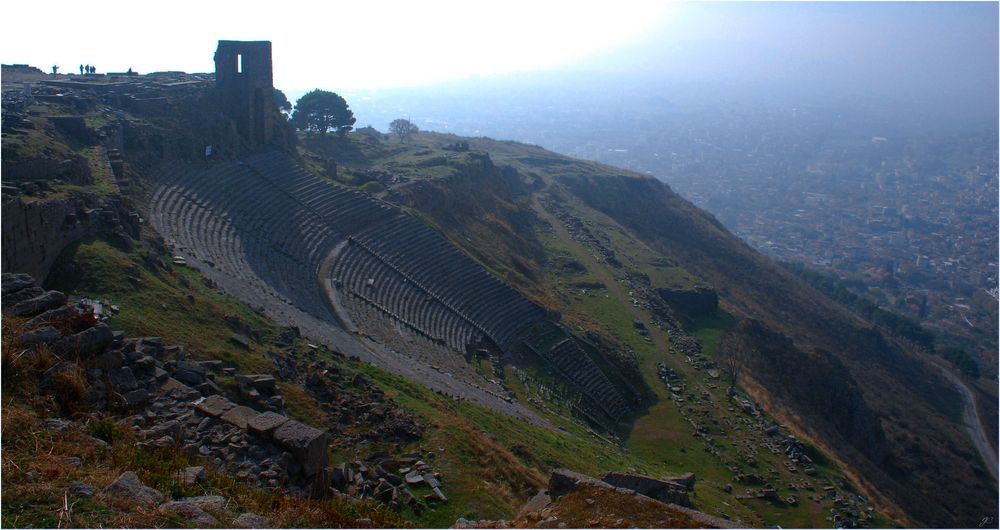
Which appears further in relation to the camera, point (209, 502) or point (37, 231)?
point (37, 231)

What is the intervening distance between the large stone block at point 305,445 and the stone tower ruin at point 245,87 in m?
27.6

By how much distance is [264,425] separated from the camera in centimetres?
1020

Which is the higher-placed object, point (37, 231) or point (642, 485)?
point (37, 231)

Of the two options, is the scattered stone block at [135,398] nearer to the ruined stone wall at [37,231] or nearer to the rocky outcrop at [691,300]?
the ruined stone wall at [37,231]

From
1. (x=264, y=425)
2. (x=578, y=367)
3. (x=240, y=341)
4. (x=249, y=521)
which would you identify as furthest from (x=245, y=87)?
(x=249, y=521)

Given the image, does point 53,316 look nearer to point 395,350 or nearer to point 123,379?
point 123,379

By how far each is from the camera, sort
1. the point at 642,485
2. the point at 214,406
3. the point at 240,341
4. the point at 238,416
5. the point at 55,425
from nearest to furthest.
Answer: the point at 55,425
the point at 238,416
the point at 214,406
the point at 642,485
the point at 240,341

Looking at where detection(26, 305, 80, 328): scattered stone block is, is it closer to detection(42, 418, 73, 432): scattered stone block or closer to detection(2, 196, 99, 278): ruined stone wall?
detection(42, 418, 73, 432): scattered stone block

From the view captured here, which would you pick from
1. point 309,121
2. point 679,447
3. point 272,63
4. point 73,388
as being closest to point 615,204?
point 309,121

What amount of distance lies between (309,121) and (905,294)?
80.4 metres

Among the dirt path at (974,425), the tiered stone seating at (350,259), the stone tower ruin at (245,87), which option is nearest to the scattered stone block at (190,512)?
the tiered stone seating at (350,259)

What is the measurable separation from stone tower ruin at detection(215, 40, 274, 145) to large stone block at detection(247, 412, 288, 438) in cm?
2725

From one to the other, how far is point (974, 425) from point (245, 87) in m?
49.4

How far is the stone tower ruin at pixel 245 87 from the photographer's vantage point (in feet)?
116
